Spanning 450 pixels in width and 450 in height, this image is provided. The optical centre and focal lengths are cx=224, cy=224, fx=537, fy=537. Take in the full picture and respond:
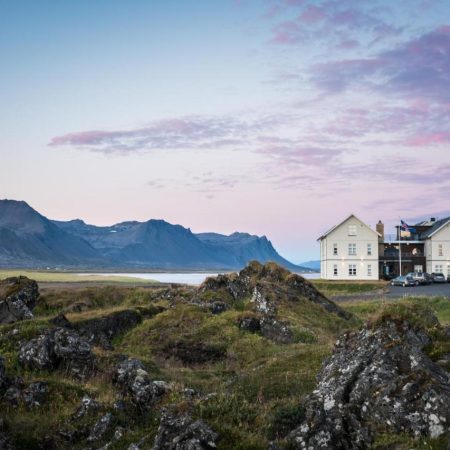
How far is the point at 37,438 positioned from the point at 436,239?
11932 cm

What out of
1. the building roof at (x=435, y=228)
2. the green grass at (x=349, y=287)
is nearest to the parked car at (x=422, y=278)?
the green grass at (x=349, y=287)

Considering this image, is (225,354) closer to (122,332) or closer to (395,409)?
(122,332)

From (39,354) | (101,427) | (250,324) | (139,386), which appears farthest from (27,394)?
(250,324)

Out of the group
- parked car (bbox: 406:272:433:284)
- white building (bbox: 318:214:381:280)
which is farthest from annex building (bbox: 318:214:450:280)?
parked car (bbox: 406:272:433:284)

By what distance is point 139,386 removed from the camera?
649 inches

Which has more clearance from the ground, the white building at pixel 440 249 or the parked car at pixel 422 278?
the white building at pixel 440 249

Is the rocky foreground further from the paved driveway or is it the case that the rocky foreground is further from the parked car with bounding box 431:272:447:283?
the parked car with bounding box 431:272:447:283

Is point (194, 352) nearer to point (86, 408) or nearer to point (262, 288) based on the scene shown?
point (262, 288)

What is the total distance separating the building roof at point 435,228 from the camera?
399ft

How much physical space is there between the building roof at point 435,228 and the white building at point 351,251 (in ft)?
41.3

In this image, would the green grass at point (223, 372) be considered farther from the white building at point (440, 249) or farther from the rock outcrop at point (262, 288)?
the white building at point (440, 249)

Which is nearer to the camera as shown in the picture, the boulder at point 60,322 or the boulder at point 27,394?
the boulder at point 27,394

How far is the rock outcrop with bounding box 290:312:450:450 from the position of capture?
39.0 ft

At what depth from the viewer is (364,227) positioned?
398 ft
